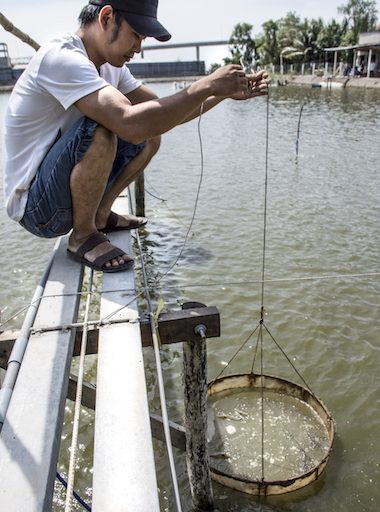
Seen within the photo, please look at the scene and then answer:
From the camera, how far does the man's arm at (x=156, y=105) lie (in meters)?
2.66

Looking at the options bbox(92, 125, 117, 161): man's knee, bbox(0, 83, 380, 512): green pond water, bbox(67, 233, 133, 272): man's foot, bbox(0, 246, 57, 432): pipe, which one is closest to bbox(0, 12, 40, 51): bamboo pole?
bbox(0, 83, 380, 512): green pond water

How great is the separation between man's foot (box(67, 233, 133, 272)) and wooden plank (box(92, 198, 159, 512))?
1.32ft

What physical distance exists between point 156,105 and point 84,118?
0.55m

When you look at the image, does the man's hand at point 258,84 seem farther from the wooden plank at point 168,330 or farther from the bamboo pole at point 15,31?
the bamboo pole at point 15,31

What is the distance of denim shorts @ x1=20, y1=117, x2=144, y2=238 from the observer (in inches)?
116

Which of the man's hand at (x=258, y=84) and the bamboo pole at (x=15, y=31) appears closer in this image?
the man's hand at (x=258, y=84)

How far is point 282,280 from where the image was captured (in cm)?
445

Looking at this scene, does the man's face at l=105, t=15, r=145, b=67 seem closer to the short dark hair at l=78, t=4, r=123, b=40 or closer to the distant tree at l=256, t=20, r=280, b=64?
the short dark hair at l=78, t=4, r=123, b=40

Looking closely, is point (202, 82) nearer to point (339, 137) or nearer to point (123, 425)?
point (123, 425)

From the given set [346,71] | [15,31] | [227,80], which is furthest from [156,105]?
[346,71]

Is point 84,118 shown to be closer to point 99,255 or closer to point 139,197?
point 99,255

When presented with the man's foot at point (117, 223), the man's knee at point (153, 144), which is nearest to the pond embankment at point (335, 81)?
the man's knee at point (153, 144)

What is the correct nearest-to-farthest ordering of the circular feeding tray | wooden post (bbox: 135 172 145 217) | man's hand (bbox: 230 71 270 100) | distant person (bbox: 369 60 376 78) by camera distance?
man's hand (bbox: 230 71 270 100) < the circular feeding tray < wooden post (bbox: 135 172 145 217) < distant person (bbox: 369 60 376 78)

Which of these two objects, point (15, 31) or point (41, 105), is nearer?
point (41, 105)
